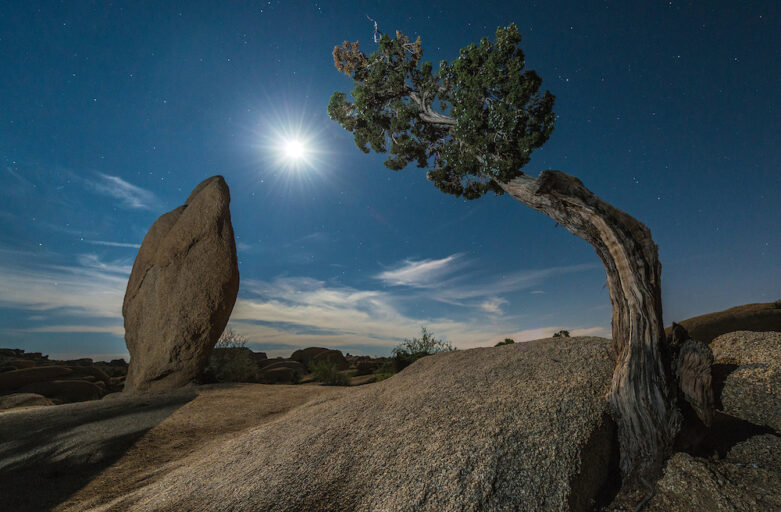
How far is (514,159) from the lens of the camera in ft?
18.9

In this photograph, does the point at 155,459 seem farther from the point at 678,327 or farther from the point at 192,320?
the point at 678,327

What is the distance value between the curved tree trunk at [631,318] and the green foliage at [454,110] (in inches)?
45.8

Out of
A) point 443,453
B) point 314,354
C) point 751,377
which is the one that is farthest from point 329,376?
point 751,377

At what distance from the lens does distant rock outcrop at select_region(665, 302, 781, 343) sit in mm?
10344

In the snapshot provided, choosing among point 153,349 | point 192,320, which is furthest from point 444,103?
point 153,349

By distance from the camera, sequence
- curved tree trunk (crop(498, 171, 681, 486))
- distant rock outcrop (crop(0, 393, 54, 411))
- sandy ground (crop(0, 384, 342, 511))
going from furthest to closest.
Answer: distant rock outcrop (crop(0, 393, 54, 411))
sandy ground (crop(0, 384, 342, 511))
curved tree trunk (crop(498, 171, 681, 486))

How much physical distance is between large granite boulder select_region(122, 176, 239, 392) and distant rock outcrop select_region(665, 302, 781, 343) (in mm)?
14380

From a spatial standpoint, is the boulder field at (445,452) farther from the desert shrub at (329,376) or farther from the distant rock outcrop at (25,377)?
the distant rock outcrop at (25,377)

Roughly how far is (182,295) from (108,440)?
5.34m

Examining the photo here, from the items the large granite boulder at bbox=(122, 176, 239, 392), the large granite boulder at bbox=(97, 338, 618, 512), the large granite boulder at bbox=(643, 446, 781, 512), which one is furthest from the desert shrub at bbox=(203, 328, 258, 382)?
the large granite boulder at bbox=(643, 446, 781, 512)

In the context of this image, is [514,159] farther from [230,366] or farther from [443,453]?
[230,366]

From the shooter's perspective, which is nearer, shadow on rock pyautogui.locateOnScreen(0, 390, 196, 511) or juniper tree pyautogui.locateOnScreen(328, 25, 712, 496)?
juniper tree pyautogui.locateOnScreen(328, 25, 712, 496)

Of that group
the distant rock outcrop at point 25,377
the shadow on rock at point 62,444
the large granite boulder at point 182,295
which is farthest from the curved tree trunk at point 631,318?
the distant rock outcrop at point 25,377

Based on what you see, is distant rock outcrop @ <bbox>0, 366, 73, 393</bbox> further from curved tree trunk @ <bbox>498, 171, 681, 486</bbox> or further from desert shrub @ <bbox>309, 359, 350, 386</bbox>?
curved tree trunk @ <bbox>498, 171, 681, 486</bbox>
